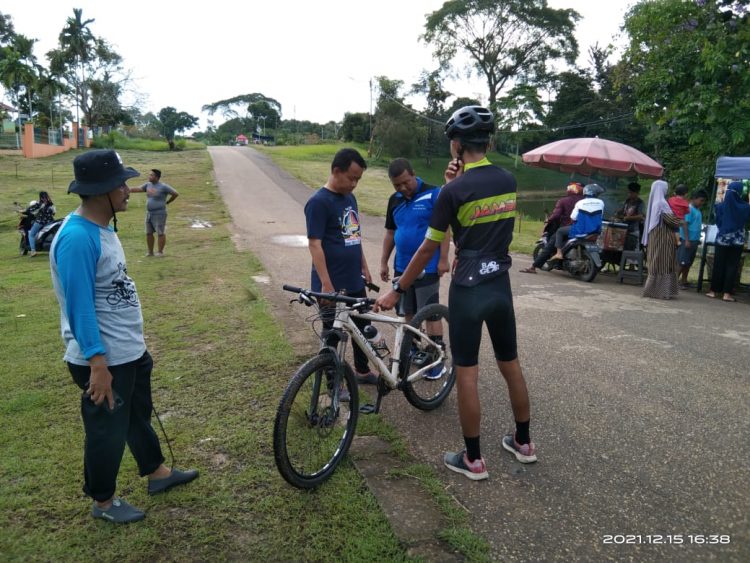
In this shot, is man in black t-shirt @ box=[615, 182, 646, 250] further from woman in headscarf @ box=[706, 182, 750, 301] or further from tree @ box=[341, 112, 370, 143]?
tree @ box=[341, 112, 370, 143]

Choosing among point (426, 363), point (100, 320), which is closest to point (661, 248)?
point (426, 363)

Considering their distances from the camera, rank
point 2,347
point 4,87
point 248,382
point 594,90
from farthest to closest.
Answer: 1. point 594,90
2. point 4,87
3. point 2,347
4. point 248,382

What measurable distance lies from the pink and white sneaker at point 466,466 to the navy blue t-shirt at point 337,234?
148 cm

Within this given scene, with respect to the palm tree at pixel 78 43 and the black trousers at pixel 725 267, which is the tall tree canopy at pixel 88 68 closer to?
the palm tree at pixel 78 43

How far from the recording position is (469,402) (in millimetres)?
3031

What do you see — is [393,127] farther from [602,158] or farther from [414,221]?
[414,221]

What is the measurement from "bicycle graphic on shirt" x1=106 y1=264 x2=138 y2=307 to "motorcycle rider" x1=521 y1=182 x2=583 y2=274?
26.2 feet

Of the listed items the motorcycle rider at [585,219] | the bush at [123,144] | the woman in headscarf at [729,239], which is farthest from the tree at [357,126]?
the woman in headscarf at [729,239]

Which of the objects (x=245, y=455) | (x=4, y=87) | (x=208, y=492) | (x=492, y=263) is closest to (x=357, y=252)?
(x=492, y=263)

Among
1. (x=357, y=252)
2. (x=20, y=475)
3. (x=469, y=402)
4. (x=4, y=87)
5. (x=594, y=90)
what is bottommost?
(x=20, y=475)

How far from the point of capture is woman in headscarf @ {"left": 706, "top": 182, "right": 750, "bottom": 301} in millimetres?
7969

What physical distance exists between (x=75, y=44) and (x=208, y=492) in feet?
197

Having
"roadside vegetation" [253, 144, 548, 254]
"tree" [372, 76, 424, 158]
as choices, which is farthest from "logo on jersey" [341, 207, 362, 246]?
"tree" [372, 76, 424, 158]

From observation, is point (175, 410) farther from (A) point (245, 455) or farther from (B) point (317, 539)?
(B) point (317, 539)
